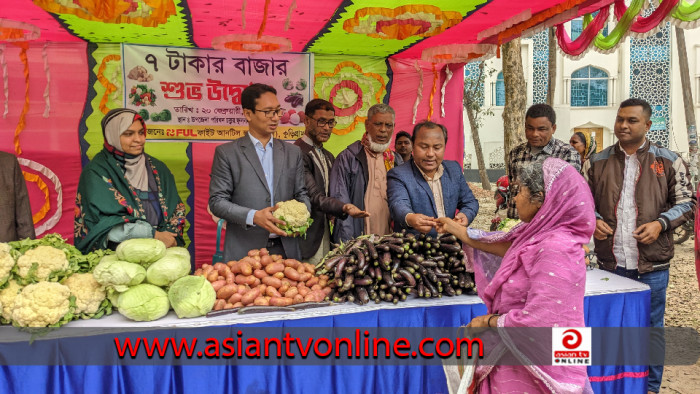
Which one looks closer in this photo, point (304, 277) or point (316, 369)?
point (316, 369)

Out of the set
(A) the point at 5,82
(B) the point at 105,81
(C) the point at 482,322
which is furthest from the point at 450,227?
(A) the point at 5,82

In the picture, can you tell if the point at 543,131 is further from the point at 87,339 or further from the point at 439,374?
the point at 87,339

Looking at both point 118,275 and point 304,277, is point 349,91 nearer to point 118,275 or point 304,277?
point 304,277

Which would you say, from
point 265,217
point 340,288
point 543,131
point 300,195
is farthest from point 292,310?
point 543,131

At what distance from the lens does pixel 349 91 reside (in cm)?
669

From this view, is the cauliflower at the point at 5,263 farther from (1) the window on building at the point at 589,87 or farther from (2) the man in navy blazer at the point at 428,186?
(1) the window on building at the point at 589,87

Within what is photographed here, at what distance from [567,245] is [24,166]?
5.80 meters

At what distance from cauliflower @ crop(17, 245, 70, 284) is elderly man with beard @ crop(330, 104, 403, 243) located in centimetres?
209

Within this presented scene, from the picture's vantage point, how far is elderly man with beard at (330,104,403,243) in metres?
4.16

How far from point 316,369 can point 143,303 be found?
915mm

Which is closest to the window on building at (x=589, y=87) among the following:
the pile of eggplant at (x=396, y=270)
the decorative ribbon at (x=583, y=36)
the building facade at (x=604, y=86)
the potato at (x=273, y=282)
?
the building facade at (x=604, y=86)

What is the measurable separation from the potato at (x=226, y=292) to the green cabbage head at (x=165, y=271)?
21 cm

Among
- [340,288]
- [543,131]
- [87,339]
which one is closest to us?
[87,339]

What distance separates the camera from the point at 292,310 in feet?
8.66
